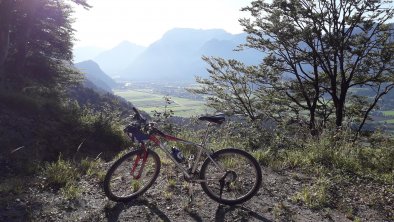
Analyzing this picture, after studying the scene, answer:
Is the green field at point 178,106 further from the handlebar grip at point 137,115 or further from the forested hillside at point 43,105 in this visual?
the handlebar grip at point 137,115

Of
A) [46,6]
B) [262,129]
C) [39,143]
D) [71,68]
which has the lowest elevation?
[39,143]

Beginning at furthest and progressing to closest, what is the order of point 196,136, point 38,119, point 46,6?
point 46,6, point 38,119, point 196,136

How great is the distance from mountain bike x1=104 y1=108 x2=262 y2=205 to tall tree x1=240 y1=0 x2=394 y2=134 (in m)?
15.2

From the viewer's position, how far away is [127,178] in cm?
573

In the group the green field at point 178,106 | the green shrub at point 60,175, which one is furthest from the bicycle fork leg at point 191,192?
the green field at point 178,106

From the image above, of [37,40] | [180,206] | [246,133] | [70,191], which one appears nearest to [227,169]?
[180,206]

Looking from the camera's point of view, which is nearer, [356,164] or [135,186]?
[135,186]

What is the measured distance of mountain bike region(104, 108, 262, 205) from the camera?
529 cm

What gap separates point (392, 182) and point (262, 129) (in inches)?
148

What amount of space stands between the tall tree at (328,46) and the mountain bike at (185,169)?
15170 mm

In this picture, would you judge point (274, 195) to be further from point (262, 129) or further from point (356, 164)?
point (262, 129)

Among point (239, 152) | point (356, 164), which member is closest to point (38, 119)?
point (239, 152)

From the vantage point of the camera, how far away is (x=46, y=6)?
18656 mm

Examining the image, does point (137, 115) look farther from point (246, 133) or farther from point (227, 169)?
point (246, 133)
